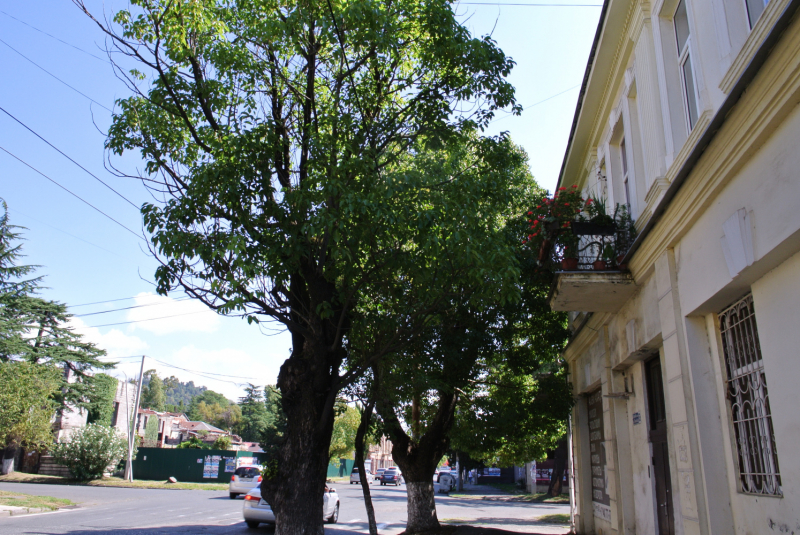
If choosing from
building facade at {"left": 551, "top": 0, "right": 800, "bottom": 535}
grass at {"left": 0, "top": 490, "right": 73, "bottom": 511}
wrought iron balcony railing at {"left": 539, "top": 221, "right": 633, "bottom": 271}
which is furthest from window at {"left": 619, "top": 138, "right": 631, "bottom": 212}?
grass at {"left": 0, "top": 490, "right": 73, "bottom": 511}

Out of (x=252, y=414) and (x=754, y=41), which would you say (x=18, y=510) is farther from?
(x=252, y=414)

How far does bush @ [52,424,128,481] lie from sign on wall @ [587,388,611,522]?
30.6m

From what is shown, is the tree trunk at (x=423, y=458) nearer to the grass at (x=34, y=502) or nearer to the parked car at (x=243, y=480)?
the grass at (x=34, y=502)

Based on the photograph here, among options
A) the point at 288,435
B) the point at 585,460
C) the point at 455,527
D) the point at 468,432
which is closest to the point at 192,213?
the point at 288,435

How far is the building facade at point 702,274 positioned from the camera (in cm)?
443

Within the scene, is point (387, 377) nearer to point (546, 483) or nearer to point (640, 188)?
point (640, 188)

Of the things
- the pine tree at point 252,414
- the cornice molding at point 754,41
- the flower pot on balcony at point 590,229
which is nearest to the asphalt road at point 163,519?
the flower pot on balcony at point 590,229

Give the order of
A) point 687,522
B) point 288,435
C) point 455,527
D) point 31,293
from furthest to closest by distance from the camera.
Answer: point 31,293
point 455,527
point 288,435
point 687,522

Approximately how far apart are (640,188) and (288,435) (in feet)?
21.0

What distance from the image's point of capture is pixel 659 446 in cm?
824

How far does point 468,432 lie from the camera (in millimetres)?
13406

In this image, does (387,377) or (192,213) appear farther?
(387,377)

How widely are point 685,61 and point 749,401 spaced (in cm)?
440

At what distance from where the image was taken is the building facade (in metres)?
4.43
